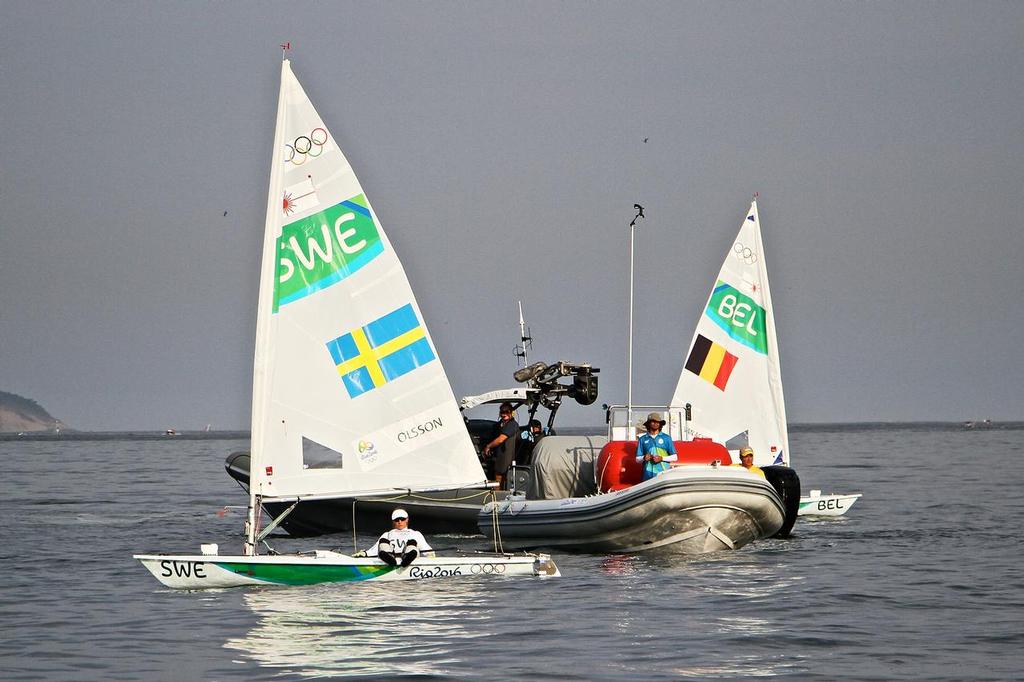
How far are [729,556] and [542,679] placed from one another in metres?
9.58

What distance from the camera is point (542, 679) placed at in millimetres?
13039

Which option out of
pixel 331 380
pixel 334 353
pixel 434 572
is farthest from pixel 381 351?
pixel 434 572

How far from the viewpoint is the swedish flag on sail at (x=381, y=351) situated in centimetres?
1920

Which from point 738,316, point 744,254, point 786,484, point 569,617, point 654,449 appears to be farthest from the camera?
point 744,254

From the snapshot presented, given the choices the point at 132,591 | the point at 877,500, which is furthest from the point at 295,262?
the point at 877,500

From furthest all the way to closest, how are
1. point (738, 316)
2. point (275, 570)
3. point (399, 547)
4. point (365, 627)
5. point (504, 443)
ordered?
point (738, 316) < point (504, 443) < point (399, 547) < point (275, 570) < point (365, 627)

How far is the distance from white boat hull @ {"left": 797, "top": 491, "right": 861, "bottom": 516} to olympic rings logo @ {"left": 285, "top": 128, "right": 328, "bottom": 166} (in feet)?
51.0

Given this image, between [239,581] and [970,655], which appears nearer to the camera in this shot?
[970,655]

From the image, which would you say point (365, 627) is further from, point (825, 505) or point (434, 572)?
point (825, 505)

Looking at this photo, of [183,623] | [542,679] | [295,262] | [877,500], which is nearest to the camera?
[542,679]

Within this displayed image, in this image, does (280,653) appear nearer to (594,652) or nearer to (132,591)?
(594,652)

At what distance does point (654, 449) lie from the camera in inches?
858

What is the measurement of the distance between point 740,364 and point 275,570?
1613 centimetres

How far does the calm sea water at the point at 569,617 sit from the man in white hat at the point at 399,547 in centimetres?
49
